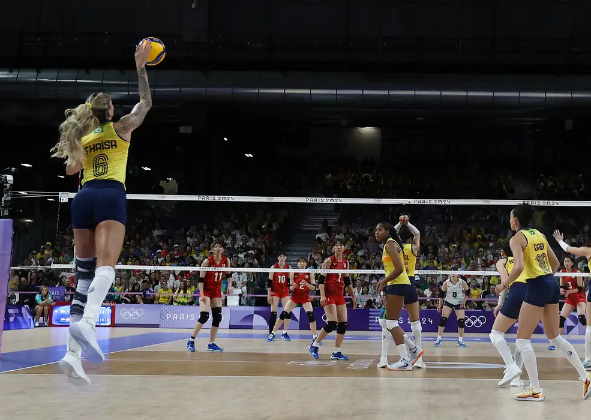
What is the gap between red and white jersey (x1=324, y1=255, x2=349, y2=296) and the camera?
1026 centimetres

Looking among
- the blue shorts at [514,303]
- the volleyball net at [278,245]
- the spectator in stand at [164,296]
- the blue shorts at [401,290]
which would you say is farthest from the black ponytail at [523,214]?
the spectator in stand at [164,296]

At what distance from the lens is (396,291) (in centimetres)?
866

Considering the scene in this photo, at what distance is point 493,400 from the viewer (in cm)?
564

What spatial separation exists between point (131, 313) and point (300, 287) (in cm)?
661

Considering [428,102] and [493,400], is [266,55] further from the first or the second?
[493,400]

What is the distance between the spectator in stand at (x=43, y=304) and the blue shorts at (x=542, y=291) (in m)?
14.2

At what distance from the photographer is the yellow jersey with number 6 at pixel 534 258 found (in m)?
6.09

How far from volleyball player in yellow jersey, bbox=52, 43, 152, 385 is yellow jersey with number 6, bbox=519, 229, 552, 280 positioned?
3820 mm

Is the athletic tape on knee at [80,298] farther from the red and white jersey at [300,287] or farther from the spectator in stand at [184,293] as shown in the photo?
the spectator in stand at [184,293]

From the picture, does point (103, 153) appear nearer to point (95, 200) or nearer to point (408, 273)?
point (95, 200)

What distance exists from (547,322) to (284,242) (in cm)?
1677

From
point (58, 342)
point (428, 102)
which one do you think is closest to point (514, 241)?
point (58, 342)

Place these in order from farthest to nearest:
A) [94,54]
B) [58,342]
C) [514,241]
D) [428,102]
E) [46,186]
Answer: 1. [46,186]
2. [94,54]
3. [428,102]
4. [58,342]
5. [514,241]

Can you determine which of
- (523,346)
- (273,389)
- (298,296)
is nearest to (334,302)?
(298,296)
